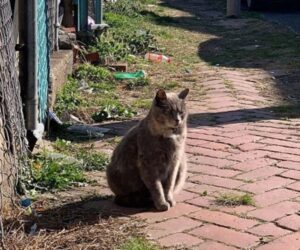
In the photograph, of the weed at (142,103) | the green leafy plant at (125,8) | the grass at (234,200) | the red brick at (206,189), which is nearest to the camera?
the grass at (234,200)

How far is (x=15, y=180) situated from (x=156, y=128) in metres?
0.98

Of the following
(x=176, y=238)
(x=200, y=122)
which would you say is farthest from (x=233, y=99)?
(x=176, y=238)

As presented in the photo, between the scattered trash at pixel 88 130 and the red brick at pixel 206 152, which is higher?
the scattered trash at pixel 88 130

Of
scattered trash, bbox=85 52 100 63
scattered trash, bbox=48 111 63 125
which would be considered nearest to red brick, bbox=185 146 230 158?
scattered trash, bbox=48 111 63 125

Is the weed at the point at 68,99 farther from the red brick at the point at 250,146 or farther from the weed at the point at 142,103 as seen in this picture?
the red brick at the point at 250,146


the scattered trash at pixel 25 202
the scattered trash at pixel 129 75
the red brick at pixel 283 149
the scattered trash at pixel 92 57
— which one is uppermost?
the scattered trash at pixel 92 57

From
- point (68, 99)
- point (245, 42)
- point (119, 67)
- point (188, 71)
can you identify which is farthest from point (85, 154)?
point (245, 42)

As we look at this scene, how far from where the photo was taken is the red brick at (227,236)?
4.32 m

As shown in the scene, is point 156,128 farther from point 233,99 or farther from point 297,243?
point 233,99

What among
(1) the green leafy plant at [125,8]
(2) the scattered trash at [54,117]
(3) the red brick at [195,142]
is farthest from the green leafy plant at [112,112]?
(1) the green leafy plant at [125,8]

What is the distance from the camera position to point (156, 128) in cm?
489

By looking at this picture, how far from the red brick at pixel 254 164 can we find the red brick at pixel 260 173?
0.08 metres

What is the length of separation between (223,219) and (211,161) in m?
1.41

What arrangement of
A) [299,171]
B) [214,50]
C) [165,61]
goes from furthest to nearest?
1. [214,50]
2. [165,61]
3. [299,171]
